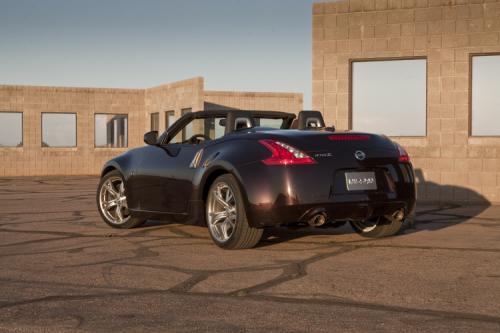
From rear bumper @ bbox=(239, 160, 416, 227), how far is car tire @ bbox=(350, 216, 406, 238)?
111cm

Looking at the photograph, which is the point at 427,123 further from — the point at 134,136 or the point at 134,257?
the point at 134,136

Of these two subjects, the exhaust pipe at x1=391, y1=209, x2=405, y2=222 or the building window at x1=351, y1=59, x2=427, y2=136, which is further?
the building window at x1=351, y1=59, x2=427, y2=136

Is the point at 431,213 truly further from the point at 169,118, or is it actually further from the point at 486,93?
the point at 169,118

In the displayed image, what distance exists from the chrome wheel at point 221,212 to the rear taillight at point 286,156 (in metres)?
0.62

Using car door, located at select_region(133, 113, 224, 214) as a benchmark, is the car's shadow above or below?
below

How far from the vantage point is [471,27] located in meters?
15.0

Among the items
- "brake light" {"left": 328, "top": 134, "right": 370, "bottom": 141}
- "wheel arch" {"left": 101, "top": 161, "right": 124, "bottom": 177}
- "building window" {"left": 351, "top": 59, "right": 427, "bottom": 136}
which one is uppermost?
"building window" {"left": 351, "top": 59, "right": 427, "bottom": 136}

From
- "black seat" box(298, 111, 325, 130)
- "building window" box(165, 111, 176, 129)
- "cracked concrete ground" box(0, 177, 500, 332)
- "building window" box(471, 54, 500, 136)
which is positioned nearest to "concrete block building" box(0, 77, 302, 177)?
"building window" box(165, 111, 176, 129)

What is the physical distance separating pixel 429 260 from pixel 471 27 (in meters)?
8.73

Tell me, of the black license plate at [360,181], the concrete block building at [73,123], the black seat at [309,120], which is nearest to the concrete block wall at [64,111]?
the concrete block building at [73,123]

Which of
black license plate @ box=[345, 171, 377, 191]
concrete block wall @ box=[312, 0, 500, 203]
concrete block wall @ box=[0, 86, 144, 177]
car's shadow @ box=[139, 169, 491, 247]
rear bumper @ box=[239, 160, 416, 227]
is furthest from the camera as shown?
concrete block wall @ box=[0, 86, 144, 177]

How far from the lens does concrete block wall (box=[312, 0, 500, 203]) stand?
14.9 m

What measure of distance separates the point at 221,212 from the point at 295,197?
985 mm

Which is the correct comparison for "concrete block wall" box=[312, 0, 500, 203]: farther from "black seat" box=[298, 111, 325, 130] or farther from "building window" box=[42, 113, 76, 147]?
"building window" box=[42, 113, 76, 147]
